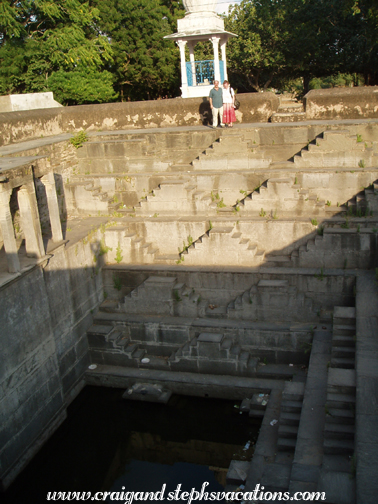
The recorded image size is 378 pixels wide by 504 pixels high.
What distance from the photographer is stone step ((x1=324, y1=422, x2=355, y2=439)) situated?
7.15 m

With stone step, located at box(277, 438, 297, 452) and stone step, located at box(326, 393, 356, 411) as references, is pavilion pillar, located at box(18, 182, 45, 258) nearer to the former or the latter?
stone step, located at box(277, 438, 297, 452)

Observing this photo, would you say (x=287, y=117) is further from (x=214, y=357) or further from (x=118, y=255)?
(x=214, y=357)

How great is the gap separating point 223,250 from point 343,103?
19.0 feet

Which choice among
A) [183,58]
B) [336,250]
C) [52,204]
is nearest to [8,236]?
[52,204]

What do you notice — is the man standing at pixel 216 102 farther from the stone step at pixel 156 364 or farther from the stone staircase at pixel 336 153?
the stone step at pixel 156 364

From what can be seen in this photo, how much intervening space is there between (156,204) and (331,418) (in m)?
6.80

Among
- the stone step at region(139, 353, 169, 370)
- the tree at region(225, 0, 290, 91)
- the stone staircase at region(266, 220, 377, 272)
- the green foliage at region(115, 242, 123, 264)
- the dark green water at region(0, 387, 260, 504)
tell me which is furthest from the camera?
the tree at region(225, 0, 290, 91)

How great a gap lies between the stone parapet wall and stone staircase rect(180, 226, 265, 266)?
4.69m

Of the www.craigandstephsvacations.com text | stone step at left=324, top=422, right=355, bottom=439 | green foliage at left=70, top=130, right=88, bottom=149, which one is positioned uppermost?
green foliage at left=70, top=130, right=88, bottom=149

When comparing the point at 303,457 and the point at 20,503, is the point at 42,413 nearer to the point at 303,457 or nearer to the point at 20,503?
the point at 20,503

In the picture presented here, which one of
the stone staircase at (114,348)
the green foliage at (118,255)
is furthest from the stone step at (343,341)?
the green foliage at (118,255)

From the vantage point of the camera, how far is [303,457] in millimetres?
7199

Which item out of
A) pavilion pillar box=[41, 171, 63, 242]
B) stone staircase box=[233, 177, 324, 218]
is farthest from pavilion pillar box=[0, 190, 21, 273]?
stone staircase box=[233, 177, 324, 218]

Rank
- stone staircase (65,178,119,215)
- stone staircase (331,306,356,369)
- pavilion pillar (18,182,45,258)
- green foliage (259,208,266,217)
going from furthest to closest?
stone staircase (65,178,119,215) → green foliage (259,208,266,217) → pavilion pillar (18,182,45,258) → stone staircase (331,306,356,369)
